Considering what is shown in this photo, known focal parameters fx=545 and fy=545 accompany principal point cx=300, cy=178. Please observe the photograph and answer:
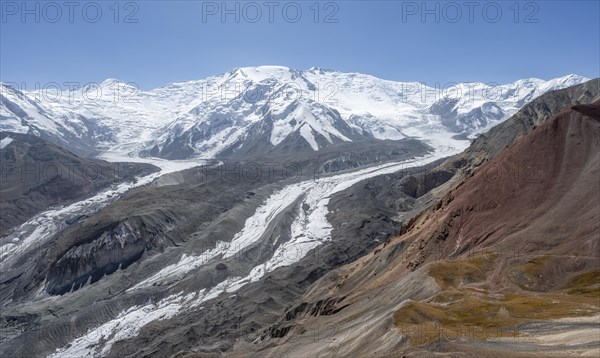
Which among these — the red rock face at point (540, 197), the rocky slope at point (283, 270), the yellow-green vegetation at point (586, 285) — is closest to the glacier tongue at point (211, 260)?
the rocky slope at point (283, 270)

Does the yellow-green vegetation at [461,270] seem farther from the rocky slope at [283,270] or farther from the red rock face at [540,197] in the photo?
the red rock face at [540,197]

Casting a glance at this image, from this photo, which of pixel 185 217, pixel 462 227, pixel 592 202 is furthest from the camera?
pixel 185 217

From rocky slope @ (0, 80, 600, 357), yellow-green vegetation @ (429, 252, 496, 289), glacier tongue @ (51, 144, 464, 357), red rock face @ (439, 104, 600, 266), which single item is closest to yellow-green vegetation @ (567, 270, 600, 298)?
rocky slope @ (0, 80, 600, 357)

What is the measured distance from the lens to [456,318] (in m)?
50.0

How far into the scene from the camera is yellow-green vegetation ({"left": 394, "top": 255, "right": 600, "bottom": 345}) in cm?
4619

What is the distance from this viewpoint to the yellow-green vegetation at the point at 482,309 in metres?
46.2

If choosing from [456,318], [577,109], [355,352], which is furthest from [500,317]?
[577,109]

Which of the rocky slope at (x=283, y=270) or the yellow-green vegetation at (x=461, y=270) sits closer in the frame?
the rocky slope at (x=283, y=270)

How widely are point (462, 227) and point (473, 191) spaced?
8.10 metres

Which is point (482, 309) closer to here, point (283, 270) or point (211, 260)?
point (283, 270)

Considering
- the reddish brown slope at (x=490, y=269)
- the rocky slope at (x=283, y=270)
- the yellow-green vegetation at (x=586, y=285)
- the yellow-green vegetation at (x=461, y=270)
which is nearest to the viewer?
the reddish brown slope at (x=490, y=269)

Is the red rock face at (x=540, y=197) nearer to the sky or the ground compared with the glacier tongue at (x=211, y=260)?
nearer to the sky

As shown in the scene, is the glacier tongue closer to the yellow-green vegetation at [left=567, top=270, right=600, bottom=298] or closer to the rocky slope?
the rocky slope

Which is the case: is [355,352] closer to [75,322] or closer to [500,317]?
[500,317]
